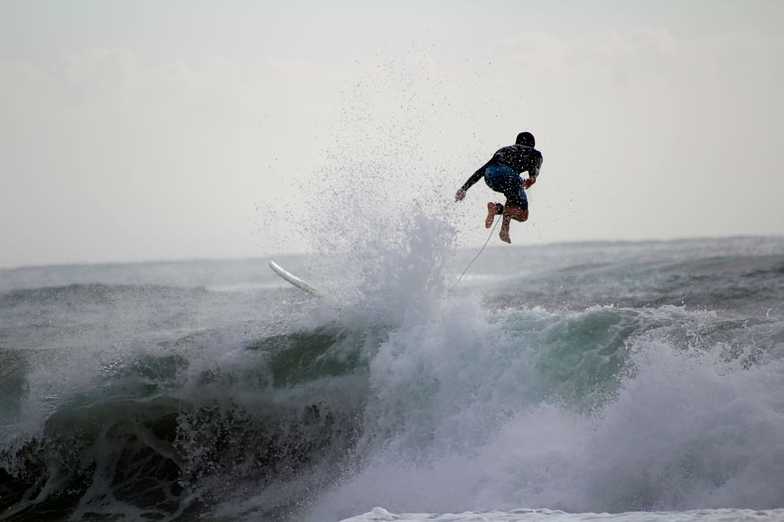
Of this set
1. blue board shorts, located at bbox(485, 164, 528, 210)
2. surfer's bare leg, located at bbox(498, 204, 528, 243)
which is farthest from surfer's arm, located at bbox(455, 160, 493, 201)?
surfer's bare leg, located at bbox(498, 204, 528, 243)

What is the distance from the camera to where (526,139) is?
9.15 meters

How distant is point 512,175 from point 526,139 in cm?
44

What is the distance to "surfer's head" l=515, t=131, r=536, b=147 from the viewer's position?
914 centimetres

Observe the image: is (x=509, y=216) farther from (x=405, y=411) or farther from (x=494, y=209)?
(x=405, y=411)

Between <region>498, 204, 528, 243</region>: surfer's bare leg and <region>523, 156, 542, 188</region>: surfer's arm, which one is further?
<region>523, 156, 542, 188</region>: surfer's arm

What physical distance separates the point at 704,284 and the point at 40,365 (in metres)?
11.8

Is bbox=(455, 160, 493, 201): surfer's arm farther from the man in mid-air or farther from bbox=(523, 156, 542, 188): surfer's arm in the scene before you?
bbox=(523, 156, 542, 188): surfer's arm

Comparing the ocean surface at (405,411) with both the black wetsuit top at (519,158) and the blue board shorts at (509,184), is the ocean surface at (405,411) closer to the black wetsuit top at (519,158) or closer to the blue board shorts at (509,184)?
the blue board shorts at (509,184)

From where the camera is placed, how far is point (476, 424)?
821 centimetres

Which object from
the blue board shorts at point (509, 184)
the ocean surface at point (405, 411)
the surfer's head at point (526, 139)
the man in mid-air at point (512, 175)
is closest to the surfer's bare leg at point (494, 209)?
the man in mid-air at point (512, 175)

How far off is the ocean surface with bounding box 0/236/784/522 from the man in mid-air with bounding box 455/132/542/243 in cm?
123

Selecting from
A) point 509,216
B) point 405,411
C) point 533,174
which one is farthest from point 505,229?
point 405,411

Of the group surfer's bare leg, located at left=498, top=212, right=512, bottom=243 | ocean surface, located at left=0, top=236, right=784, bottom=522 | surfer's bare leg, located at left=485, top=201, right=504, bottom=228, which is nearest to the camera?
ocean surface, located at left=0, top=236, right=784, bottom=522

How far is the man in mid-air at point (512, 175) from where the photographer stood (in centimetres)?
910
